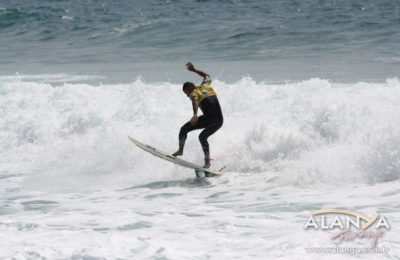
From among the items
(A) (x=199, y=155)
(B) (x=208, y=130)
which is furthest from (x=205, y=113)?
(A) (x=199, y=155)

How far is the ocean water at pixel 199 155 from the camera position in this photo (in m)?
7.26

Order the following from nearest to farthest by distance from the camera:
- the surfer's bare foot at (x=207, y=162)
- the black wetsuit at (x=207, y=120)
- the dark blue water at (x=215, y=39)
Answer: the black wetsuit at (x=207, y=120), the surfer's bare foot at (x=207, y=162), the dark blue water at (x=215, y=39)

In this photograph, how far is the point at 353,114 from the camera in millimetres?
11570

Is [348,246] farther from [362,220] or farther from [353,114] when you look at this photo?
[353,114]

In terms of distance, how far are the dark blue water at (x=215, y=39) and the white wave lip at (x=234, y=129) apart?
4.30 meters

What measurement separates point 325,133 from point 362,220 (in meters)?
4.26

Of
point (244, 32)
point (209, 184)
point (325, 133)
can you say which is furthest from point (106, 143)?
point (244, 32)

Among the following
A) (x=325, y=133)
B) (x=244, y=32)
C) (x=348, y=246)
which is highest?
(x=244, y=32)

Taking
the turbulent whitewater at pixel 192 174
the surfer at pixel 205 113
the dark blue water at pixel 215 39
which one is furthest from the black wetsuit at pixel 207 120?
the dark blue water at pixel 215 39

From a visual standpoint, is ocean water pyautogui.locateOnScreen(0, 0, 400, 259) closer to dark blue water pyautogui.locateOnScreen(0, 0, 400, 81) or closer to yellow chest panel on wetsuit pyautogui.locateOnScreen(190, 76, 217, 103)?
dark blue water pyautogui.locateOnScreen(0, 0, 400, 81)

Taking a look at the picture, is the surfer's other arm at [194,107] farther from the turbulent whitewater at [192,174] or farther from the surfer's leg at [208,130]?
the turbulent whitewater at [192,174]

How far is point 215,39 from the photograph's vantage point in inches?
1137

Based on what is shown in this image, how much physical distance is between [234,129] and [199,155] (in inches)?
54.1

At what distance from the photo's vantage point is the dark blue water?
883 inches
